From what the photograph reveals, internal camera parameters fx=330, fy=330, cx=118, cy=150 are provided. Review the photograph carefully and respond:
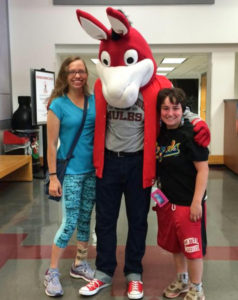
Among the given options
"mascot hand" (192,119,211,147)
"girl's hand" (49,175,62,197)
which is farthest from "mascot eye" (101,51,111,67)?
"girl's hand" (49,175,62,197)

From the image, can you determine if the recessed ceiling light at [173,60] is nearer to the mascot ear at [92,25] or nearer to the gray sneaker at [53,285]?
the mascot ear at [92,25]

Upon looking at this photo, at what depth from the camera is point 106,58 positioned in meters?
1.95

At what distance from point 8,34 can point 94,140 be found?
4573 mm

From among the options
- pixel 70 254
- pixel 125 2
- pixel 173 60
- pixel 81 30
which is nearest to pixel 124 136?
pixel 70 254

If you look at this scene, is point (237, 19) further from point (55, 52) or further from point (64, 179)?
point (64, 179)

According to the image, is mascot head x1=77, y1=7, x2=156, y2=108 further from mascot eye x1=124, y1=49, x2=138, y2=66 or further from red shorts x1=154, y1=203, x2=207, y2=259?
red shorts x1=154, y1=203, x2=207, y2=259

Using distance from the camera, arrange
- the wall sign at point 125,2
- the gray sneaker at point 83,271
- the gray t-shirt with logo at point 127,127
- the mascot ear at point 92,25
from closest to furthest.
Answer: the mascot ear at point 92,25 < the gray t-shirt with logo at point 127,127 < the gray sneaker at point 83,271 < the wall sign at point 125,2

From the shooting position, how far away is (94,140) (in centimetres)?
202

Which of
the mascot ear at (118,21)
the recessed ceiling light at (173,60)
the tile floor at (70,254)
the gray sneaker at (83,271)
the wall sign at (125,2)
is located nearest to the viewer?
the mascot ear at (118,21)

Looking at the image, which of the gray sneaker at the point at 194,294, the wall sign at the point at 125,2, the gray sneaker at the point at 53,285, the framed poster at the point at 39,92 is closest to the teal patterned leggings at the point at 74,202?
the gray sneaker at the point at 53,285

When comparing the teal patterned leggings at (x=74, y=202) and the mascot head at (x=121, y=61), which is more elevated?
the mascot head at (x=121, y=61)

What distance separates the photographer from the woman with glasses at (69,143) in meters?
1.98

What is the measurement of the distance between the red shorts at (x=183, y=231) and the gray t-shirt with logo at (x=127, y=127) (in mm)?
413

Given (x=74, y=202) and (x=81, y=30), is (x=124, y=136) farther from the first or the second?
(x=81, y=30)
